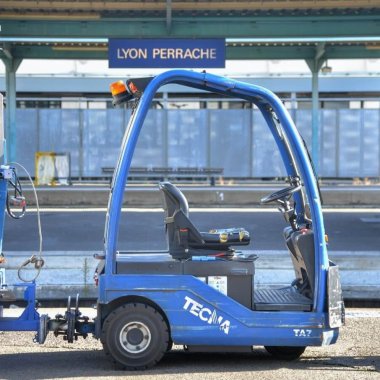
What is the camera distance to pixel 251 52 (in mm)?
19719

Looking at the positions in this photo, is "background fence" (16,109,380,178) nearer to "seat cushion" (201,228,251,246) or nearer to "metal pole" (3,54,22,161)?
"metal pole" (3,54,22,161)

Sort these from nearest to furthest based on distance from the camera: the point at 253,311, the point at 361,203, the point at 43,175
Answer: the point at 253,311, the point at 361,203, the point at 43,175

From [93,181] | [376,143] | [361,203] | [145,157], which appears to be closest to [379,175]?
[376,143]

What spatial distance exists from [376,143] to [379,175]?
3.87 feet

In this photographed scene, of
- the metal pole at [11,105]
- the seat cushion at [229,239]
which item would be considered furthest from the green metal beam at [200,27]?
the seat cushion at [229,239]

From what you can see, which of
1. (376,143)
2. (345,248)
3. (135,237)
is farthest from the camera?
(376,143)

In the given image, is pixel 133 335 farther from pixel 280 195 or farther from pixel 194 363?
pixel 280 195

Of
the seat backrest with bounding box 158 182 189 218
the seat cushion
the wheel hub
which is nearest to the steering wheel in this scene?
the seat cushion

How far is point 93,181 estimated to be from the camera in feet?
83.1

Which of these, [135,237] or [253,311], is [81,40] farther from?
[253,311]

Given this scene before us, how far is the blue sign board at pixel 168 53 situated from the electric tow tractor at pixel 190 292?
9.71 meters

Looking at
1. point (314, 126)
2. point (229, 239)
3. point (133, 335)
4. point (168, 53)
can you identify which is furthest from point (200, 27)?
point (133, 335)

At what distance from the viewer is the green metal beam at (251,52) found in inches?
772

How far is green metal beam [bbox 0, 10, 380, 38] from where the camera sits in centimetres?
1617
